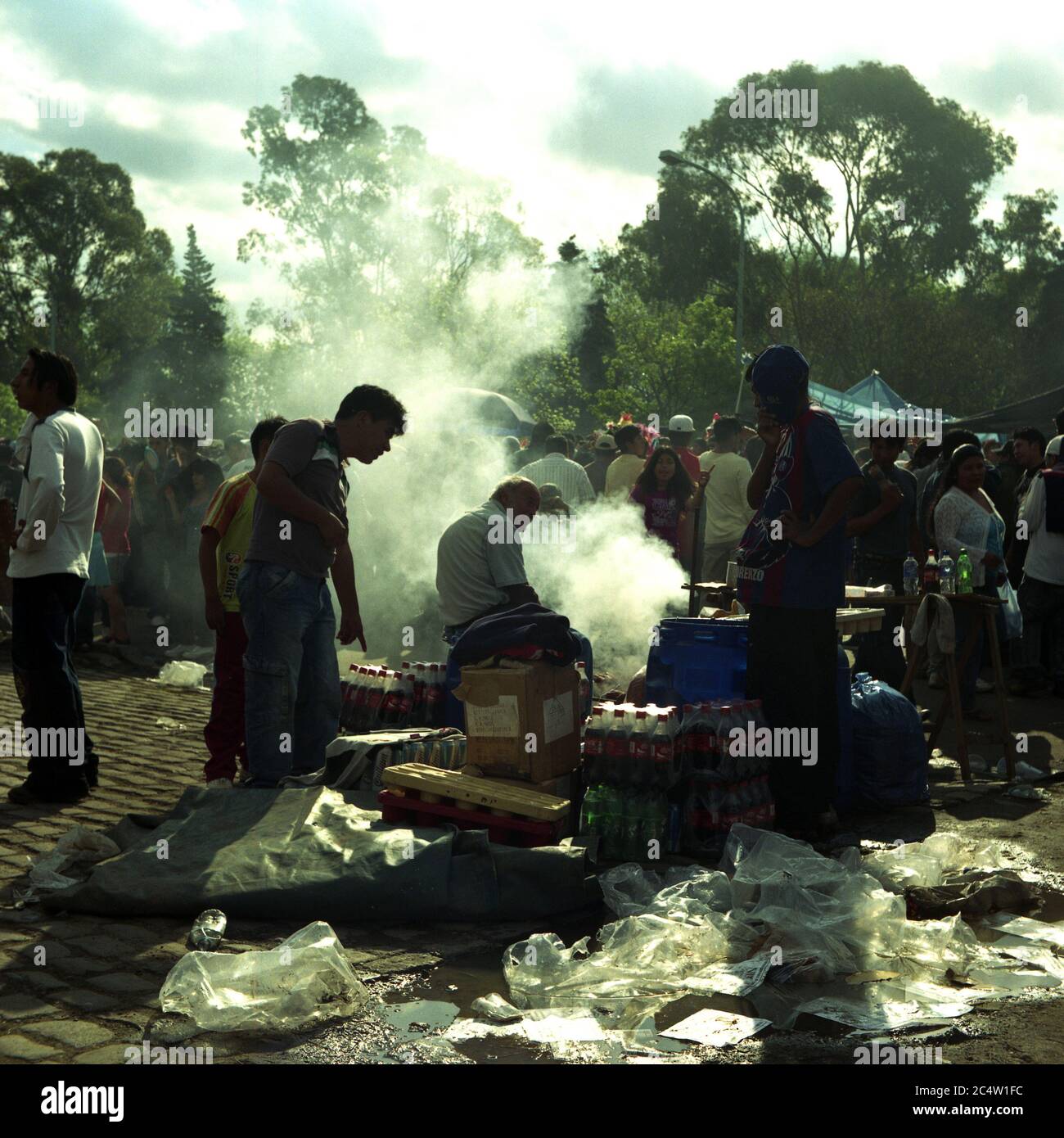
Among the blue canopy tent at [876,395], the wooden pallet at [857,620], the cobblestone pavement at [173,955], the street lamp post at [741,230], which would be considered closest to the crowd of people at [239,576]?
the cobblestone pavement at [173,955]

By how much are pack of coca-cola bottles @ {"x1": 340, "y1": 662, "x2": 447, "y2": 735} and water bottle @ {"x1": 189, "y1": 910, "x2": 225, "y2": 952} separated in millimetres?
2600

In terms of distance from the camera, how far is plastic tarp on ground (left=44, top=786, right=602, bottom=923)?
4836 mm

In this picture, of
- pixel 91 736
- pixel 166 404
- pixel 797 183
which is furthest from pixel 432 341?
pixel 91 736

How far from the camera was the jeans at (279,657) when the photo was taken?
19.4 feet

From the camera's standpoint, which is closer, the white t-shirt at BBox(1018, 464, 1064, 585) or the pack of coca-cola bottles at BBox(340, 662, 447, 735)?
the pack of coca-cola bottles at BBox(340, 662, 447, 735)

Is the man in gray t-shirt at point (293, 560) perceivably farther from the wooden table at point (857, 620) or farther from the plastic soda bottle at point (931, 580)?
the plastic soda bottle at point (931, 580)

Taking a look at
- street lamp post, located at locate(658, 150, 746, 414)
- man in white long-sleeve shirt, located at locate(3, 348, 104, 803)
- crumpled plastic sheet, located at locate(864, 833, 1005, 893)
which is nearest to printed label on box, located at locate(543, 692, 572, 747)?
crumpled plastic sheet, located at locate(864, 833, 1005, 893)

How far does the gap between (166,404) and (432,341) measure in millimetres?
29057

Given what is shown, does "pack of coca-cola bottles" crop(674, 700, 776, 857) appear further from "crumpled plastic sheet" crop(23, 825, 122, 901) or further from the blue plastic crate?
"crumpled plastic sheet" crop(23, 825, 122, 901)

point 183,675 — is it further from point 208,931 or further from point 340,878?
point 208,931

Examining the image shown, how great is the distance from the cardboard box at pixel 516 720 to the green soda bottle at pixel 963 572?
12.4 feet

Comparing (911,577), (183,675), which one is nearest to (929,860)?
(911,577)

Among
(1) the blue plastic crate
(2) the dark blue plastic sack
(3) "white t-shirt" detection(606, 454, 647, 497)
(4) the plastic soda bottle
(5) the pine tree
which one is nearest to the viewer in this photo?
(1) the blue plastic crate
